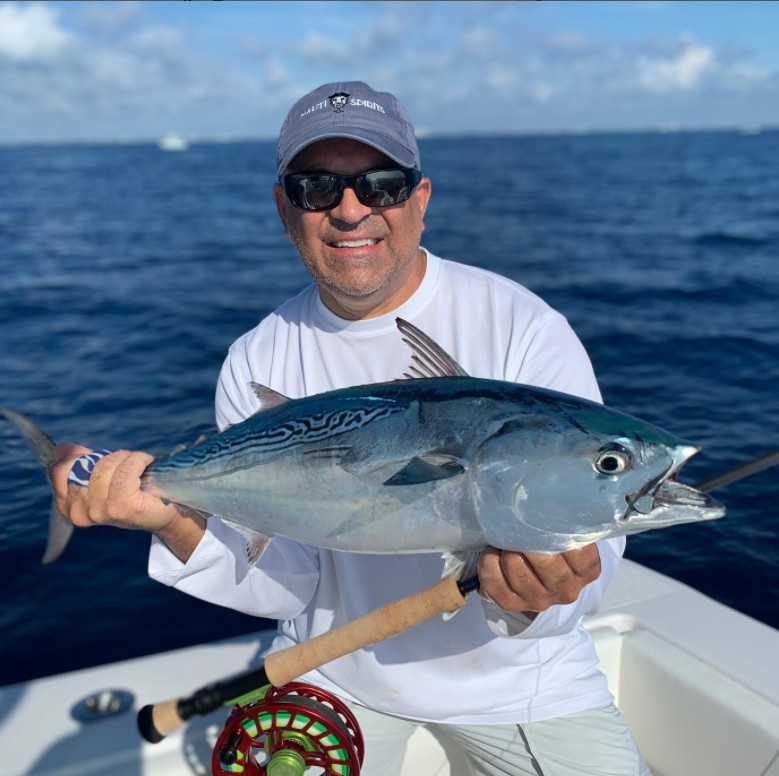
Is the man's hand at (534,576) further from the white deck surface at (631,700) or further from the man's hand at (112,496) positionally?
the white deck surface at (631,700)

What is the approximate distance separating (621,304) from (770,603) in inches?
366

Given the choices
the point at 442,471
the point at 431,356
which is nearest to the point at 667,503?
the point at 442,471

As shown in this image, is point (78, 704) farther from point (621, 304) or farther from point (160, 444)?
point (621, 304)

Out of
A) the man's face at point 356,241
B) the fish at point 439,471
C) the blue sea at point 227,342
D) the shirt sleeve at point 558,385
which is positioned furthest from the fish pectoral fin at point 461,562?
the blue sea at point 227,342

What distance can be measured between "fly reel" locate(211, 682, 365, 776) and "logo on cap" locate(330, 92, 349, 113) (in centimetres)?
205

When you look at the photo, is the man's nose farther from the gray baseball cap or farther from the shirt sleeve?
the shirt sleeve

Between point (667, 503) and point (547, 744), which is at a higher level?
point (667, 503)

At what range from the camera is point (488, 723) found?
9.02ft

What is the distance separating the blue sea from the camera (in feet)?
19.7

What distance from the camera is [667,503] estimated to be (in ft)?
6.00

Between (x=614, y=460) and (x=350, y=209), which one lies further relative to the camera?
(x=350, y=209)

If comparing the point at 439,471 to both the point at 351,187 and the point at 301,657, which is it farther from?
the point at 351,187

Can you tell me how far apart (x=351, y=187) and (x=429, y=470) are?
1275mm

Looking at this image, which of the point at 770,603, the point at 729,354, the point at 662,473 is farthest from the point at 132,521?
the point at 729,354
